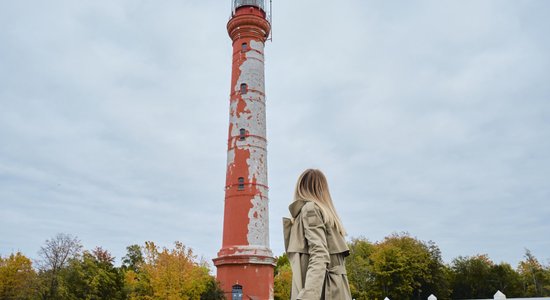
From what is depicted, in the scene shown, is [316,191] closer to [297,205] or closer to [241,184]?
[297,205]

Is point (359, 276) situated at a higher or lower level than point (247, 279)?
higher

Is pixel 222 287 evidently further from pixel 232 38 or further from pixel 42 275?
pixel 232 38

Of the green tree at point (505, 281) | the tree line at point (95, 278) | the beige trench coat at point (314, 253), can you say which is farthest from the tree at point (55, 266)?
the green tree at point (505, 281)

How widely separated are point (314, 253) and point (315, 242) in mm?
90

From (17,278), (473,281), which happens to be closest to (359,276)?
(473,281)

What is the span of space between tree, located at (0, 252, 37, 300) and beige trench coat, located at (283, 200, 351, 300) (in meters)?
24.7

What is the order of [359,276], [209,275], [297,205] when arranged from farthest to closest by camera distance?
[359,276], [209,275], [297,205]

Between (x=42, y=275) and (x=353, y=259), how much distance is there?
31.4m

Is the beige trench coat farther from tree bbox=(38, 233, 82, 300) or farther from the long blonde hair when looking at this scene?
tree bbox=(38, 233, 82, 300)

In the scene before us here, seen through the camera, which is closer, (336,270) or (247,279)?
(336,270)

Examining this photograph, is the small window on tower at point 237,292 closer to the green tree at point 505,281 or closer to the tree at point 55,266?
the tree at point 55,266

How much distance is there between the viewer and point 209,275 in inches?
1556

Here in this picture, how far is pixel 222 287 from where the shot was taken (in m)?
23.9

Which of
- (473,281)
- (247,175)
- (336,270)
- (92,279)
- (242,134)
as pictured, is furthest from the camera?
(473,281)
